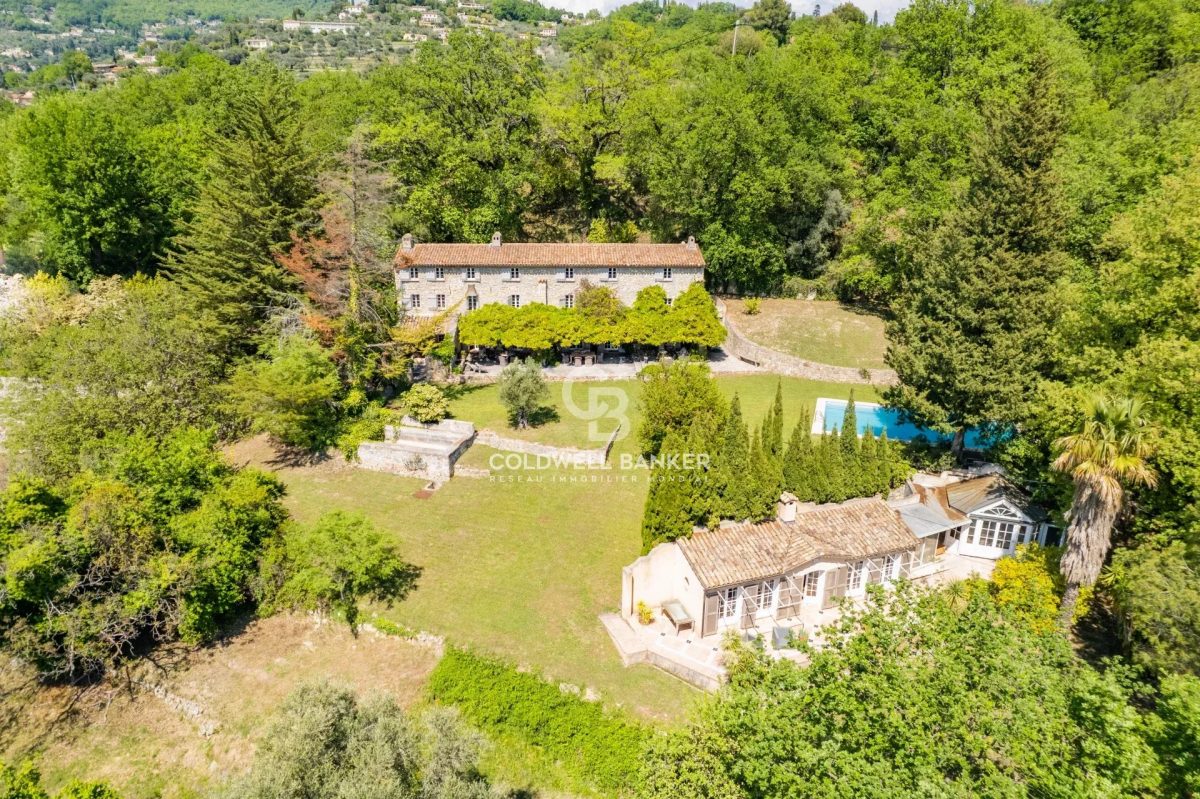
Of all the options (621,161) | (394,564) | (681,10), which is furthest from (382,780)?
(681,10)

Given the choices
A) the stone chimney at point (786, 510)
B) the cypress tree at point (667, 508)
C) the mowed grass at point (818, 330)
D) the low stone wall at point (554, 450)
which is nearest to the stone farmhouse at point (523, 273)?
the mowed grass at point (818, 330)

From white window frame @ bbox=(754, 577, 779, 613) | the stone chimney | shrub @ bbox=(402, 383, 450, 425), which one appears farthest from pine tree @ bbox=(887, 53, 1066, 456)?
shrub @ bbox=(402, 383, 450, 425)

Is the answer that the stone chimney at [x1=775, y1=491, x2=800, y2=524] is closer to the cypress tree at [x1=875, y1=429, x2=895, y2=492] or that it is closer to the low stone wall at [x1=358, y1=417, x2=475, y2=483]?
the cypress tree at [x1=875, y1=429, x2=895, y2=492]

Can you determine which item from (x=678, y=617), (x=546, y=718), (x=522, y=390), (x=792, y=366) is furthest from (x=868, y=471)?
(x=792, y=366)

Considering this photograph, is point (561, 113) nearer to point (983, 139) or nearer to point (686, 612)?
point (983, 139)

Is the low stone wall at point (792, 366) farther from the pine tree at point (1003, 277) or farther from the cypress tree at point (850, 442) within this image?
the cypress tree at point (850, 442)

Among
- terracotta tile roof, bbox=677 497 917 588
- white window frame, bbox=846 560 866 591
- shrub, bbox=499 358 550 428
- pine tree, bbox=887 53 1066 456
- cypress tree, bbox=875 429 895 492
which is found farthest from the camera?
shrub, bbox=499 358 550 428
